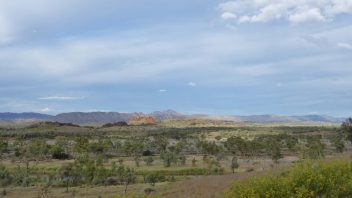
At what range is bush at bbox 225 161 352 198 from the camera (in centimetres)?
1678

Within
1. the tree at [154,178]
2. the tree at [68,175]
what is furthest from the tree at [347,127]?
the tree at [68,175]

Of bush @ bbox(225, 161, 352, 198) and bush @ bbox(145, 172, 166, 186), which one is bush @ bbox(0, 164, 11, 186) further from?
bush @ bbox(225, 161, 352, 198)

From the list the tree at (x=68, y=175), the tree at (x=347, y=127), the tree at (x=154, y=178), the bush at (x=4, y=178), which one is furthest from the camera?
the tree at (x=347, y=127)

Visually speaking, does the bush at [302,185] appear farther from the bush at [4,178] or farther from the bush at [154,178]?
the bush at [4,178]

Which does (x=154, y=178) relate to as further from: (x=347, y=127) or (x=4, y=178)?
(x=347, y=127)

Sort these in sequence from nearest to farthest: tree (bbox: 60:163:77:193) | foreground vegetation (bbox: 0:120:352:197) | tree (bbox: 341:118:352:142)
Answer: foreground vegetation (bbox: 0:120:352:197), tree (bbox: 60:163:77:193), tree (bbox: 341:118:352:142)

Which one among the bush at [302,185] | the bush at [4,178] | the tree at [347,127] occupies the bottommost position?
the bush at [4,178]

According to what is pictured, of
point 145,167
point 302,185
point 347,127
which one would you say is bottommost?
point 145,167

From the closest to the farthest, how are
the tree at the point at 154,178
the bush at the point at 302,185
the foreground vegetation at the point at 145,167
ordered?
the bush at the point at 302,185, the foreground vegetation at the point at 145,167, the tree at the point at 154,178

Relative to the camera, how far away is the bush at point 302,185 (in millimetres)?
16781

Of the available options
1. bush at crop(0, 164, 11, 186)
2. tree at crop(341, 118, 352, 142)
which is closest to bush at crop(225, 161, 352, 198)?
bush at crop(0, 164, 11, 186)

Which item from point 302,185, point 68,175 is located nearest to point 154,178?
point 68,175

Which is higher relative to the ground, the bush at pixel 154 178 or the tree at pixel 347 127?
the tree at pixel 347 127

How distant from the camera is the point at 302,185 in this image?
56.9 ft
